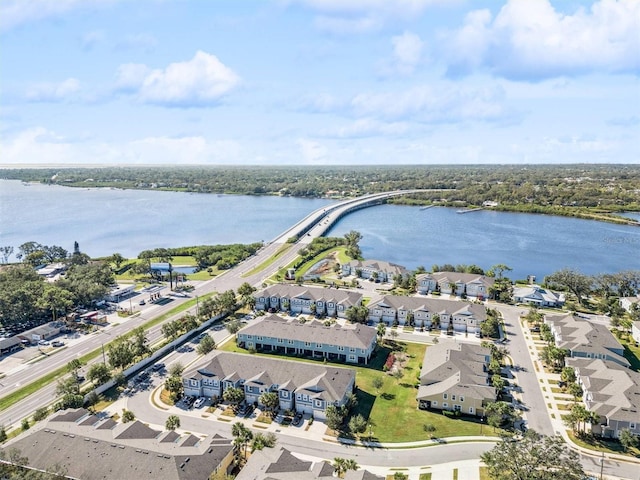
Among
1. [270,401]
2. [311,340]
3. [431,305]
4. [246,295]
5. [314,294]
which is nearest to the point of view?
[270,401]

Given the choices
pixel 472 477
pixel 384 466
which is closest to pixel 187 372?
pixel 384 466

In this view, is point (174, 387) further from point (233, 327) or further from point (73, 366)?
point (233, 327)

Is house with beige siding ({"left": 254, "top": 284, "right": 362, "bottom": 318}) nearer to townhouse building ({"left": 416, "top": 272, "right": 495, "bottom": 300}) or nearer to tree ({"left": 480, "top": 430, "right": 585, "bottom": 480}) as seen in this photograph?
townhouse building ({"left": 416, "top": 272, "right": 495, "bottom": 300})

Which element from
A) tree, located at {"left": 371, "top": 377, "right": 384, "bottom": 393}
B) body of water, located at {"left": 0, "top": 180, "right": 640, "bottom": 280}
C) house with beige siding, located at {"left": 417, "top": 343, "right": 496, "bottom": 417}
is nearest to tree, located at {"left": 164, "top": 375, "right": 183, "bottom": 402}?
tree, located at {"left": 371, "top": 377, "right": 384, "bottom": 393}

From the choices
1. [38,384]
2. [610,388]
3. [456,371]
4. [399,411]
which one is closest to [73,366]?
[38,384]

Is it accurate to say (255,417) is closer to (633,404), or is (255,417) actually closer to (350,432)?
(350,432)

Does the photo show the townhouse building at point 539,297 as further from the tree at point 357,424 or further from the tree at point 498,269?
the tree at point 357,424

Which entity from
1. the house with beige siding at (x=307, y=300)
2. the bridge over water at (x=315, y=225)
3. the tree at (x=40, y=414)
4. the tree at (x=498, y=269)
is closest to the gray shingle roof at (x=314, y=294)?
the house with beige siding at (x=307, y=300)
